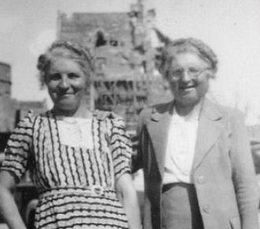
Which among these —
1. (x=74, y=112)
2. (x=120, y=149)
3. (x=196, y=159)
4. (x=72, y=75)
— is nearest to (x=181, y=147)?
(x=196, y=159)

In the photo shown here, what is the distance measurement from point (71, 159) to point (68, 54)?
53 cm

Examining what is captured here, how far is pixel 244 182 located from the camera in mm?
2615

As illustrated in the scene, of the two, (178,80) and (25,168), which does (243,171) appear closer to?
(178,80)

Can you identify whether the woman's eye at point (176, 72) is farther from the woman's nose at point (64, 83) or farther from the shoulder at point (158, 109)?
the woman's nose at point (64, 83)

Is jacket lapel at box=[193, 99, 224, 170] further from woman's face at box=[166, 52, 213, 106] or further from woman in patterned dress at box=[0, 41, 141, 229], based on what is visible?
woman in patterned dress at box=[0, 41, 141, 229]

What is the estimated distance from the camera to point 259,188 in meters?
2.70

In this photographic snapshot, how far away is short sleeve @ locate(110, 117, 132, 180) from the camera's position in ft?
7.36

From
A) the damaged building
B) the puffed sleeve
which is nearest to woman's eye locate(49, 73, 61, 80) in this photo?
the puffed sleeve

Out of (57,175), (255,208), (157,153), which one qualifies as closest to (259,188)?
(255,208)

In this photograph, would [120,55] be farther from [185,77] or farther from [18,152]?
[18,152]

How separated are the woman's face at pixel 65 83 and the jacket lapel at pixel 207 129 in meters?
0.79

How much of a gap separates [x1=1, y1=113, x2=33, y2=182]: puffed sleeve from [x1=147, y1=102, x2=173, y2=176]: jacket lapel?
0.84 metres

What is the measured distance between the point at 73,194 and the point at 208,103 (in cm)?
113

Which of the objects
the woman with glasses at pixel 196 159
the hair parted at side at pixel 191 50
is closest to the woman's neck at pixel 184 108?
the woman with glasses at pixel 196 159
